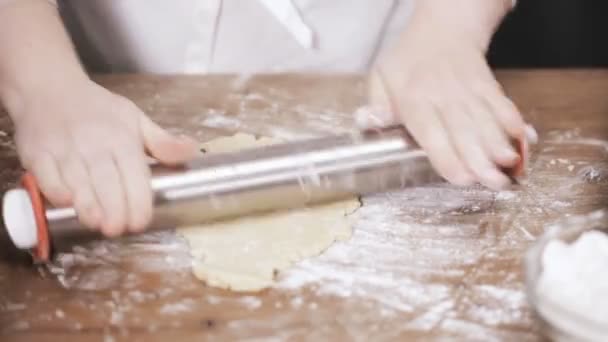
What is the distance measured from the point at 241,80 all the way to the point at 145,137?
0.85ft

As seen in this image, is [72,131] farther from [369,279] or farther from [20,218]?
[369,279]

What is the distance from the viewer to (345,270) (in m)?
0.72

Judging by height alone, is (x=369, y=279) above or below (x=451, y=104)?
below

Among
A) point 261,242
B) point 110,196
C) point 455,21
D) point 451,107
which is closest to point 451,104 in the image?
point 451,107

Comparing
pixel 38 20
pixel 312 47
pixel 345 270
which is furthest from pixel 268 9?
pixel 345 270

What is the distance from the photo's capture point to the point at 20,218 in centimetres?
71

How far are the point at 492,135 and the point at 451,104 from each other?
61mm

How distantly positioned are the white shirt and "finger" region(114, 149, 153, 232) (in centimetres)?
37

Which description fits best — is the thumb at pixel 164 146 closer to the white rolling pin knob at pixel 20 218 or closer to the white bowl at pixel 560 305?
the white rolling pin knob at pixel 20 218

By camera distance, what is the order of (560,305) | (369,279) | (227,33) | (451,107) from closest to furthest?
(560,305) < (369,279) < (451,107) < (227,33)

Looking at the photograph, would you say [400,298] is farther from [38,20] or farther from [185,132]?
[38,20]

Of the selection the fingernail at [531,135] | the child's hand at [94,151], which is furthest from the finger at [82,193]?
the fingernail at [531,135]

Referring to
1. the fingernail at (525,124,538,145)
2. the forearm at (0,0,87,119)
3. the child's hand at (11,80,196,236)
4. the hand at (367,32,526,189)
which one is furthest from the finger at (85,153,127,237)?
the fingernail at (525,124,538,145)

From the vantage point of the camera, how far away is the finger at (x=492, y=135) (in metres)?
0.76
